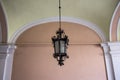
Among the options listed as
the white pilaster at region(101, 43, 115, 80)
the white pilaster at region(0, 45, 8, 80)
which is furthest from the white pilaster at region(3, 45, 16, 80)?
the white pilaster at region(101, 43, 115, 80)

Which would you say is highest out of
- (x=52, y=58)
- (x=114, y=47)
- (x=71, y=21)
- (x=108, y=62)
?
(x=71, y=21)

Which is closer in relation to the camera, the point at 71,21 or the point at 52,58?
the point at 52,58

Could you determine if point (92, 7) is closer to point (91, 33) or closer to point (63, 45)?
point (91, 33)

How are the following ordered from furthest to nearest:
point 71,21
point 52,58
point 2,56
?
point 71,21 → point 52,58 → point 2,56

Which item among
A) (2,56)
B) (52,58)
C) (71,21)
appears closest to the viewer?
(2,56)

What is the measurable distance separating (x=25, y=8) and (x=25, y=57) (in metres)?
1.26

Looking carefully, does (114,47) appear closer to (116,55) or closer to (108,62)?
(116,55)

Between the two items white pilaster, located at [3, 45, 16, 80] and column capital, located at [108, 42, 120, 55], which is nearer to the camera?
white pilaster, located at [3, 45, 16, 80]

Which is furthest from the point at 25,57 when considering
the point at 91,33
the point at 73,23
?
the point at 91,33

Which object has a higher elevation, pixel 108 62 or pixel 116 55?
pixel 116 55

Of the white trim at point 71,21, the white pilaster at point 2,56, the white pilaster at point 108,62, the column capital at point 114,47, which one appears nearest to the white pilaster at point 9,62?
the white pilaster at point 2,56

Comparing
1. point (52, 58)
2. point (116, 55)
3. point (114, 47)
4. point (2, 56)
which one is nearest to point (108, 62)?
point (116, 55)

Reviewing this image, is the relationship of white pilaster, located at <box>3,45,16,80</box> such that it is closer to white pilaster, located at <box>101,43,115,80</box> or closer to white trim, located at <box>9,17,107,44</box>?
white trim, located at <box>9,17,107,44</box>

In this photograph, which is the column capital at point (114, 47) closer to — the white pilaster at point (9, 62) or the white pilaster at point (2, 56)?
the white pilaster at point (9, 62)
